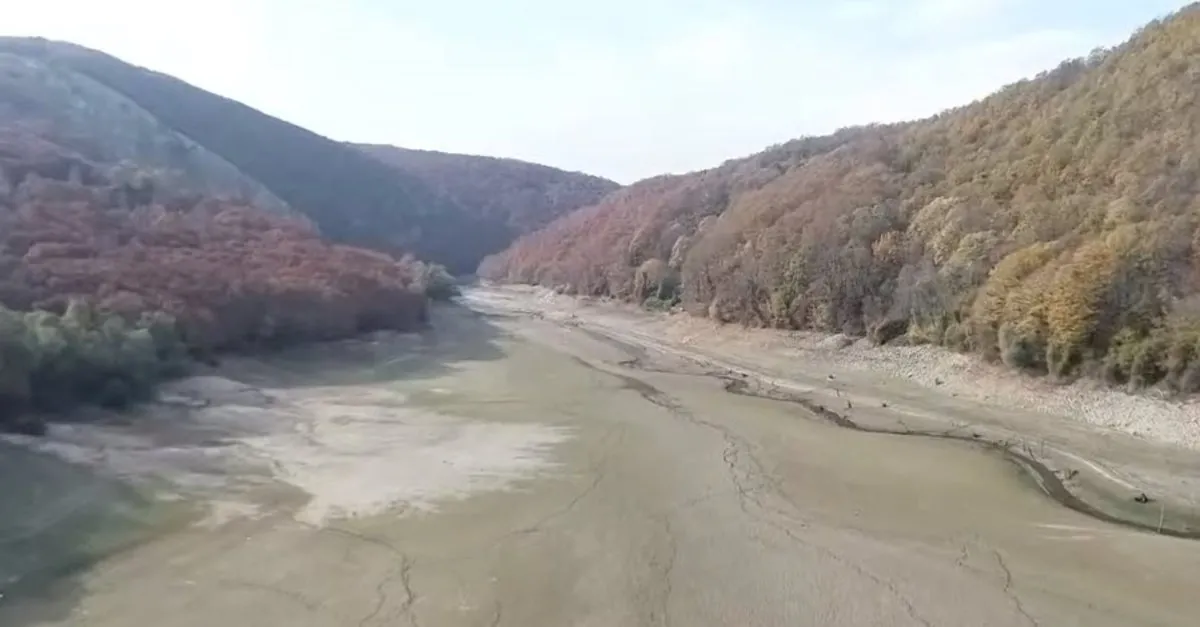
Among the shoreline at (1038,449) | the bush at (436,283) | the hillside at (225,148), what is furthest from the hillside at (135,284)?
the shoreline at (1038,449)

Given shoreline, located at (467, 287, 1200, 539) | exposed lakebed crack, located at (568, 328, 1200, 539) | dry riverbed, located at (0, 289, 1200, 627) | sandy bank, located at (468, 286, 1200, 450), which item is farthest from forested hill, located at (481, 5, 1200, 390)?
exposed lakebed crack, located at (568, 328, 1200, 539)

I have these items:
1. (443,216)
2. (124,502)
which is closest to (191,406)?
(124,502)

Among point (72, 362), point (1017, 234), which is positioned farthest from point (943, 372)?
point (72, 362)

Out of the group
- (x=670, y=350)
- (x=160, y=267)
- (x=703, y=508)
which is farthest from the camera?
(x=670, y=350)

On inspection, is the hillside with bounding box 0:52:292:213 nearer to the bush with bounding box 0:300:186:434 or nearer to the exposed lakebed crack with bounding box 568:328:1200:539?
the bush with bounding box 0:300:186:434

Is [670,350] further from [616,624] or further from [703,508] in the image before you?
[616,624]

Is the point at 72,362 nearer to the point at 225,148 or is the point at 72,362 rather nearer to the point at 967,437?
the point at 967,437
